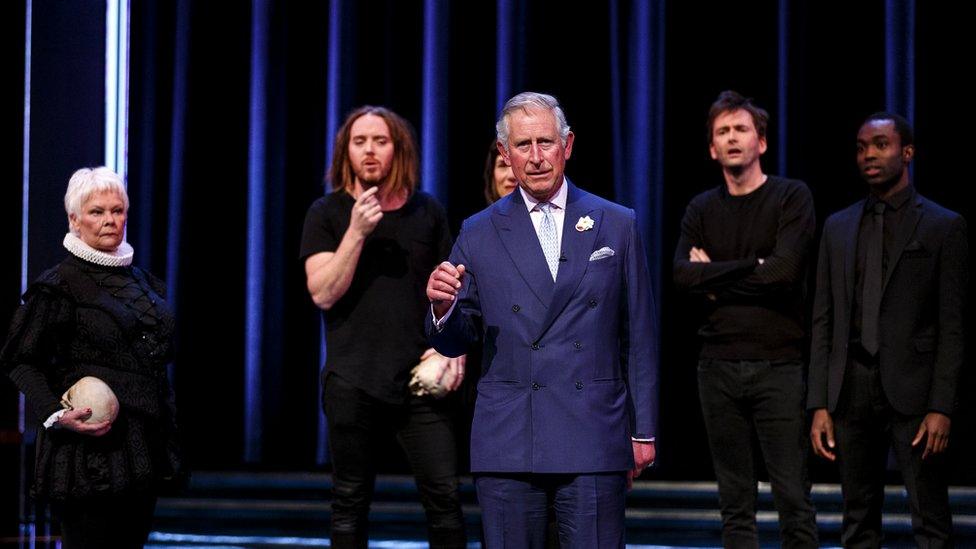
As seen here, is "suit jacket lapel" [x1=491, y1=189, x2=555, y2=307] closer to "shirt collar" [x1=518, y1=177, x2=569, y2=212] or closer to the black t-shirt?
"shirt collar" [x1=518, y1=177, x2=569, y2=212]

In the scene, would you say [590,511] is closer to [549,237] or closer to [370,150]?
[549,237]

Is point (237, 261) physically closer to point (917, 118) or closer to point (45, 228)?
point (45, 228)

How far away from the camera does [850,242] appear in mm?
3383

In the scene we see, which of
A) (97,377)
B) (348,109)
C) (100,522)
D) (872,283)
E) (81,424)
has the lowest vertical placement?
(100,522)

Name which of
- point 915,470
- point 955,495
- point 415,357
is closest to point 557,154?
point 415,357

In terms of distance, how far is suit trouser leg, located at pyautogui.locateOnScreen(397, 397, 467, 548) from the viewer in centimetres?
314

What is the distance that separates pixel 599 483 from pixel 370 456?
1.17m

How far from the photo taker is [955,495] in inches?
182

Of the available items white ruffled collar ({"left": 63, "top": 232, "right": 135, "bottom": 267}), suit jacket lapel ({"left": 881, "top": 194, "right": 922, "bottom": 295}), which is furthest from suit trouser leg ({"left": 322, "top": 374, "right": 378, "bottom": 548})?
suit jacket lapel ({"left": 881, "top": 194, "right": 922, "bottom": 295})

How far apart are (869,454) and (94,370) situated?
226cm

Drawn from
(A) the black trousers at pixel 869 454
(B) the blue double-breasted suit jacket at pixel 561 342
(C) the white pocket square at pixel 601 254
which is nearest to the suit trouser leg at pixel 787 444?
(A) the black trousers at pixel 869 454

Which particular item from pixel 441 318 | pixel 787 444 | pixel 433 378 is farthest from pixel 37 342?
pixel 787 444

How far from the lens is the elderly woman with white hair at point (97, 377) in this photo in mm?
2734

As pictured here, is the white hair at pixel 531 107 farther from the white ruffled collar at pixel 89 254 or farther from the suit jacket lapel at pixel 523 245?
the white ruffled collar at pixel 89 254
